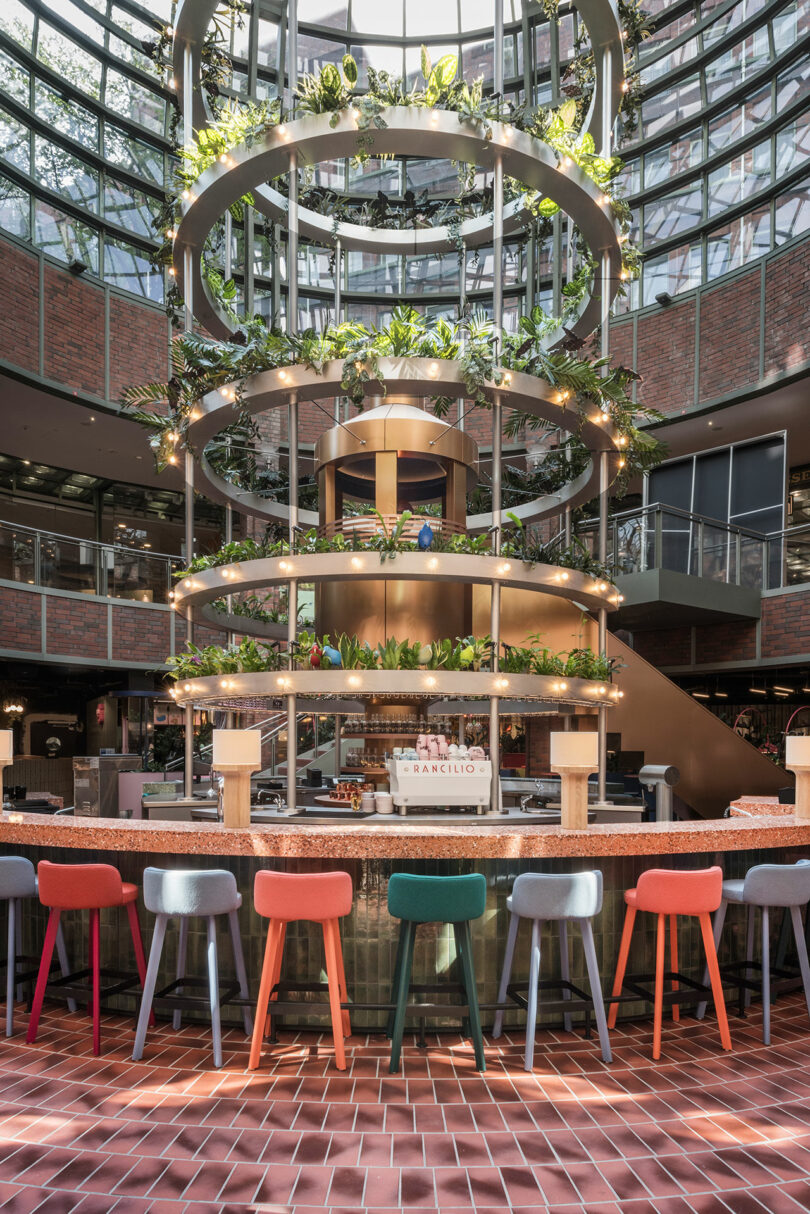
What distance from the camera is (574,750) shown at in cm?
489

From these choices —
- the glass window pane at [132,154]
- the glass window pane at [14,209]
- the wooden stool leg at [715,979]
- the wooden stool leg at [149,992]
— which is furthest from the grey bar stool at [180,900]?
the glass window pane at [132,154]

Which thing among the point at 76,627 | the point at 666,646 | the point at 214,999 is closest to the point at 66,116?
the point at 76,627

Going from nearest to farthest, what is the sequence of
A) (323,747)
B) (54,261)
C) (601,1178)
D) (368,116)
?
(601,1178) < (368,116) < (323,747) < (54,261)

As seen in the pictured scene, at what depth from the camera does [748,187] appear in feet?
45.7

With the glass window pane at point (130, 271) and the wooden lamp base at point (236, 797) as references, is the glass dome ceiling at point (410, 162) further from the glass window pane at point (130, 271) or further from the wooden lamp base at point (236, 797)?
the wooden lamp base at point (236, 797)

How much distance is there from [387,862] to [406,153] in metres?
4.69

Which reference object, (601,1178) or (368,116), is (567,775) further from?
(368,116)

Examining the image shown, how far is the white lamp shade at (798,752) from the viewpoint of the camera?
5582 millimetres

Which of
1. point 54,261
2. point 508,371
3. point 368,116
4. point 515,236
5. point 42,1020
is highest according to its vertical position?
point 515,236

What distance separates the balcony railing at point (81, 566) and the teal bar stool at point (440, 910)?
8.40 m

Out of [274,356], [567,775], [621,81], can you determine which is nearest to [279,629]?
[274,356]

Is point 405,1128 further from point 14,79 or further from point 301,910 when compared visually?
point 14,79

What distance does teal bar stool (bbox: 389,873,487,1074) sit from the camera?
13.7ft

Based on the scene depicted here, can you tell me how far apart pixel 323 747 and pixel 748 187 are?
11.3 m
